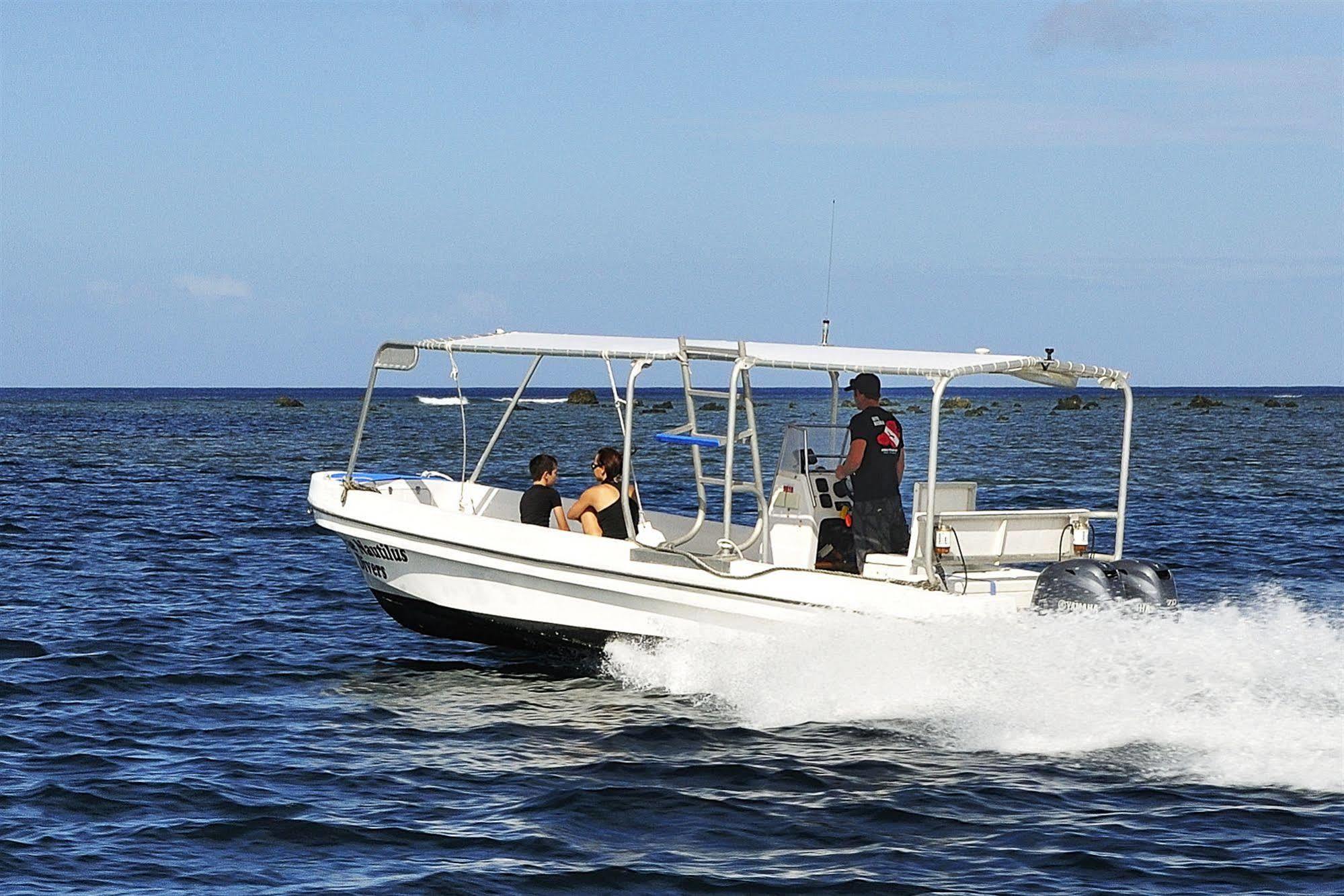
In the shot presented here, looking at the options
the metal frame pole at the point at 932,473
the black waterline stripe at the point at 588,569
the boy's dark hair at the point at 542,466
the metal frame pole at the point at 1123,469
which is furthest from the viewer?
the boy's dark hair at the point at 542,466

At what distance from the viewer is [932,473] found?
9.72 metres

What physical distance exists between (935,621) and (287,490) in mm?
24110

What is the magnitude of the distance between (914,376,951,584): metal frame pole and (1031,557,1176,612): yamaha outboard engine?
2.21 feet

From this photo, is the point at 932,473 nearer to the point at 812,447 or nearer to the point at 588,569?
the point at 812,447

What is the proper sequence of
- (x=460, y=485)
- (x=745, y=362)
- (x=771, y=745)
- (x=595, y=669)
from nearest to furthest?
(x=771, y=745) → (x=745, y=362) → (x=595, y=669) → (x=460, y=485)

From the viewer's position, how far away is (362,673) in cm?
1245

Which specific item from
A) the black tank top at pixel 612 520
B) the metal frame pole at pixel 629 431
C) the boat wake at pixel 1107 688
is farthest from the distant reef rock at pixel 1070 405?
the boat wake at pixel 1107 688

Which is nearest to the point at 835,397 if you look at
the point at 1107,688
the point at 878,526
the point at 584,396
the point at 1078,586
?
the point at 878,526

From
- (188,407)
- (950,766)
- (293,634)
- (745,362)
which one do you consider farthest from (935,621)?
(188,407)

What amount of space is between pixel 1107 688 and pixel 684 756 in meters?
2.58

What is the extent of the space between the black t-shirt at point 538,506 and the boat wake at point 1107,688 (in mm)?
2323

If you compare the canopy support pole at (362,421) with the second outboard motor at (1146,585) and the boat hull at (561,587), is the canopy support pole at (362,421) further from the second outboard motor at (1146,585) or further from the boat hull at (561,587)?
the second outboard motor at (1146,585)

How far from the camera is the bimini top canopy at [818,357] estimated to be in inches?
406

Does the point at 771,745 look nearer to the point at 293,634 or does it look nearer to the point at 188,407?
the point at 293,634
